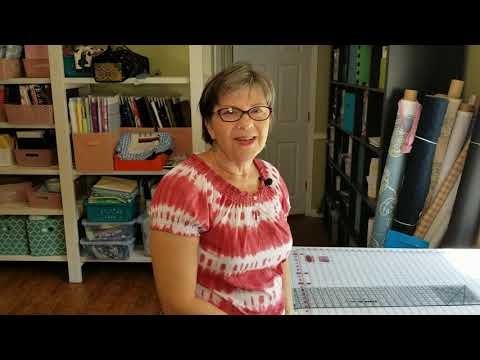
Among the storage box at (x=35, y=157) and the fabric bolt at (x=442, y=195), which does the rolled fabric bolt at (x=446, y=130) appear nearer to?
the fabric bolt at (x=442, y=195)

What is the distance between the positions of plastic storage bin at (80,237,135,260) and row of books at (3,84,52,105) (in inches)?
39.9

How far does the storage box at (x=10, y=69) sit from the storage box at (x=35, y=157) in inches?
20.2

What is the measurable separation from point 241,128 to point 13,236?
2.72 metres

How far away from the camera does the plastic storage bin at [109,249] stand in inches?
122

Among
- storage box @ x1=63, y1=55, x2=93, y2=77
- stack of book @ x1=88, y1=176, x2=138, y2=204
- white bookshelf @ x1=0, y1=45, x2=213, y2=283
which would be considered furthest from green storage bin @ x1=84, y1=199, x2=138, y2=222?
storage box @ x1=63, y1=55, x2=93, y2=77

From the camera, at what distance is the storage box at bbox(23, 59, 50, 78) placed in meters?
2.97

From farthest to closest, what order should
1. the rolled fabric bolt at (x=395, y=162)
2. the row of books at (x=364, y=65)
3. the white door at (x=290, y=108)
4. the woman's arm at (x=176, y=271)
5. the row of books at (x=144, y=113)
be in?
the white door at (x=290, y=108) → the row of books at (x=144, y=113) → the row of books at (x=364, y=65) → the rolled fabric bolt at (x=395, y=162) → the woman's arm at (x=176, y=271)

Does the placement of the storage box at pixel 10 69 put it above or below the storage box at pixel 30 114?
above

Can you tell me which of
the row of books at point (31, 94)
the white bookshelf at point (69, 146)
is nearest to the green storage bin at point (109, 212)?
the white bookshelf at point (69, 146)

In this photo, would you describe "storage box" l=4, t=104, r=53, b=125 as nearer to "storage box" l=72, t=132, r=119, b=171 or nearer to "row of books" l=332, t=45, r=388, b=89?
"storage box" l=72, t=132, r=119, b=171

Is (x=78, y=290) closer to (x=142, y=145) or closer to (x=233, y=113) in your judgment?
(x=142, y=145)

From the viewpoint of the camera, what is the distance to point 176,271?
1.01m
